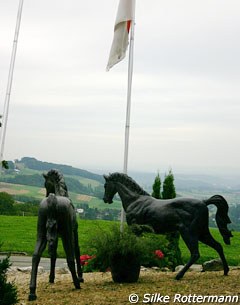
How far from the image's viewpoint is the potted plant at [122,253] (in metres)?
10.5

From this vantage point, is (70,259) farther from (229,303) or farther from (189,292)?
(229,303)

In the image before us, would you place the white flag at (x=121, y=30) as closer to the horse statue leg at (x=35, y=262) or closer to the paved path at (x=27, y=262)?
the horse statue leg at (x=35, y=262)

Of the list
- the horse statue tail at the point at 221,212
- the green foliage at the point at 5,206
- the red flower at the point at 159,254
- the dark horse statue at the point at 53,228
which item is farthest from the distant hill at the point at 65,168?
the dark horse statue at the point at 53,228

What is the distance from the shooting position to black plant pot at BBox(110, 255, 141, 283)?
413 inches

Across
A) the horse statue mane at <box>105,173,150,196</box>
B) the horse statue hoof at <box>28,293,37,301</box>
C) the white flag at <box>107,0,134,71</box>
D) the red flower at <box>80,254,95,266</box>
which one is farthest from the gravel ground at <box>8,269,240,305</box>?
the white flag at <box>107,0,134,71</box>

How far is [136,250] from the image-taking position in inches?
413

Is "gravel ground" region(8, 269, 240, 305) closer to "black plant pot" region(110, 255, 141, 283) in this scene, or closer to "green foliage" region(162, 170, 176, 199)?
"black plant pot" region(110, 255, 141, 283)

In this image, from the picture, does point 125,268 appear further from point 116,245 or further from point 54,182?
point 54,182

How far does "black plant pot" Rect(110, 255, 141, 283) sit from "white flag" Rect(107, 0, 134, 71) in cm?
599

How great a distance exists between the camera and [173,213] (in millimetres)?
10938

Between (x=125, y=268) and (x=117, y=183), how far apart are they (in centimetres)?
199

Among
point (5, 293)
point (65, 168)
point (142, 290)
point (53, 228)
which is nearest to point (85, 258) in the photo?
point (142, 290)

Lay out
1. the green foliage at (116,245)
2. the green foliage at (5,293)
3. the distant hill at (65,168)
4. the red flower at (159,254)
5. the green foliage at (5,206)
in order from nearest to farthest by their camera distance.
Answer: the green foliage at (5,293) → the green foliage at (116,245) → the red flower at (159,254) → the green foliage at (5,206) → the distant hill at (65,168)

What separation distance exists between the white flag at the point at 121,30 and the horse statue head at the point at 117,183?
406cm
